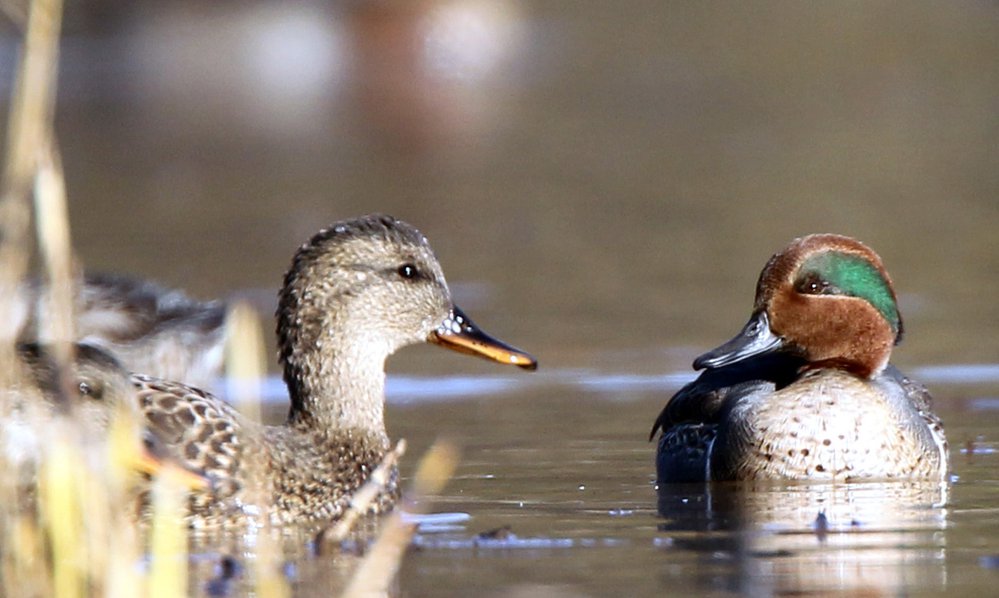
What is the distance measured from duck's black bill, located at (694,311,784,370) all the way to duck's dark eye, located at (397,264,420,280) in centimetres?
110

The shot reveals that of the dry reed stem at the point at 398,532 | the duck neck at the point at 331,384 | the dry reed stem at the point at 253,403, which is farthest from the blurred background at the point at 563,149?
the dry reed stem at the point at 253,403

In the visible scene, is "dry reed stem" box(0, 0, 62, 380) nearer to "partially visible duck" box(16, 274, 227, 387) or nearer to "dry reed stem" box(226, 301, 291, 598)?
"dry reed stem" box(226, 301, 291, 598)

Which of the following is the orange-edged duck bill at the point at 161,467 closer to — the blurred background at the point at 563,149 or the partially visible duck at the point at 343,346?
the partially visible duck at the point at 343,346

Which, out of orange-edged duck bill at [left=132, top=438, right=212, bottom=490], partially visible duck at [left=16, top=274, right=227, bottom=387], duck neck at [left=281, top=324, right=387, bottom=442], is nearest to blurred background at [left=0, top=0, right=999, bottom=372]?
partially visible duck at [left=16, top=274, right=227, bottom=387]

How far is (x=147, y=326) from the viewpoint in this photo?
351 inches

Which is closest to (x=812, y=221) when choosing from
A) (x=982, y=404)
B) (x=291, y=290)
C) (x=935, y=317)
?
(x=935, y=317)

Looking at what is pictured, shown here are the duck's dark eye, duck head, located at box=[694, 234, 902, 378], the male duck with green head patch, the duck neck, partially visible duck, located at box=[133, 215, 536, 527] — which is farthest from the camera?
duck head, located at box=[694, 234, 902, 378]

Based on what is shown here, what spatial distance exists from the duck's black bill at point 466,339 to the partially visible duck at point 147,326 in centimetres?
170

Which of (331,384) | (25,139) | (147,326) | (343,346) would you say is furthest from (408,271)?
(25,139)

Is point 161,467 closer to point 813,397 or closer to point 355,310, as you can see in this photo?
point 355,310

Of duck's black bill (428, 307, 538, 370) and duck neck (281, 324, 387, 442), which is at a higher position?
duck's black bill (428, 307, 538, 370)

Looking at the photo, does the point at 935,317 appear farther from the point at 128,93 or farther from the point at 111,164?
the point at 128,93

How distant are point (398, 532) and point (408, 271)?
1.27 meters

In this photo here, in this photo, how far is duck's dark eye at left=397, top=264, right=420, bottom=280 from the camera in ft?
24.2
